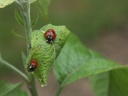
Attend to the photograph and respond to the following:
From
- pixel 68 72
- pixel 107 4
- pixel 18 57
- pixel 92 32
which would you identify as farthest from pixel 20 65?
pixel 68 72

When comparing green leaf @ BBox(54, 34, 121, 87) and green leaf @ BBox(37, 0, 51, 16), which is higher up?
green leaf @ BBox(37, 0, 51, 16)

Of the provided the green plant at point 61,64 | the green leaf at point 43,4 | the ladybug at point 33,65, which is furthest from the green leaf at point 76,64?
the ladybug at point 33,65

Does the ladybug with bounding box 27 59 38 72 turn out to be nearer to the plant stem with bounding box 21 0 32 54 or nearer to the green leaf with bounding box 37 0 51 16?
the plant stem with bounding box 21 0 32 54

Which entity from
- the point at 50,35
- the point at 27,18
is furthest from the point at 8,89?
the point at 50,35

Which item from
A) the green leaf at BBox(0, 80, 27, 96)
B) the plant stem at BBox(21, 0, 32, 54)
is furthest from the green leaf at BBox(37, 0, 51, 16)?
the green leaf at BBox(0, 80, 27, 96)

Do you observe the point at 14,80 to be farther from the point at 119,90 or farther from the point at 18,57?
the point at 119,90

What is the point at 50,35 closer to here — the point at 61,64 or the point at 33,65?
the point at 33,65

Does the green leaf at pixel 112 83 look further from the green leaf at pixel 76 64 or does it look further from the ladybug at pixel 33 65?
the ladybug at pixel 33 65
